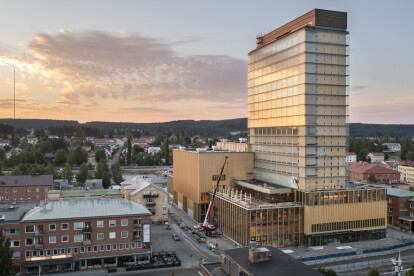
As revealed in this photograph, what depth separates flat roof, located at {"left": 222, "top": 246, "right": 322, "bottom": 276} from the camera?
31094 millimetres

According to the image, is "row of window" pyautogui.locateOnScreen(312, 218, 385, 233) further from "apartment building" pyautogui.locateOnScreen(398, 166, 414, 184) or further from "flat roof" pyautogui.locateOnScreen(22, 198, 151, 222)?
"apartment building" pyautogui.locateOnScreen(398, 166, 414, 184)

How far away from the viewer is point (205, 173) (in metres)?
78.8

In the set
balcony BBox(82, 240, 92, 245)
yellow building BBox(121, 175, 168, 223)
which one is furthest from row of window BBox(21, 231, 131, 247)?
yellow building BBox(121, 175, 168, 223)

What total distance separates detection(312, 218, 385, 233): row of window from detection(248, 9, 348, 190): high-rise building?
6752 millimetres

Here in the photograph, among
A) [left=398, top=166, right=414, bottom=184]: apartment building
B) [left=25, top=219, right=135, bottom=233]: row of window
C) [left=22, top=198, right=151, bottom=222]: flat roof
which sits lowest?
[left=398, top=166, right=414, bottom=184]: apartment building

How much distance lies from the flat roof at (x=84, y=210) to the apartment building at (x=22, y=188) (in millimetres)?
46450

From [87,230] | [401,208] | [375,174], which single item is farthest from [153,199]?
[375,174]

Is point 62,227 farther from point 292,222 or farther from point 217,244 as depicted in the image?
point 292,222

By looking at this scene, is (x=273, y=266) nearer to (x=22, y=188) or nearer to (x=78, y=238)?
(x=78, y=238)

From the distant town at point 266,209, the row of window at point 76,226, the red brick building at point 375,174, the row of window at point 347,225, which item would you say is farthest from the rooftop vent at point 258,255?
the red brick building at point 375,174

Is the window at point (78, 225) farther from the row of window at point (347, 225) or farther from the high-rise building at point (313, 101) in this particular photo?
the row of window at point (347, 225)

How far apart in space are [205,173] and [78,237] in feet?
108

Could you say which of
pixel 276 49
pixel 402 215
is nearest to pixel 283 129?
pixel 276 49

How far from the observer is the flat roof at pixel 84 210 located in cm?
5206
